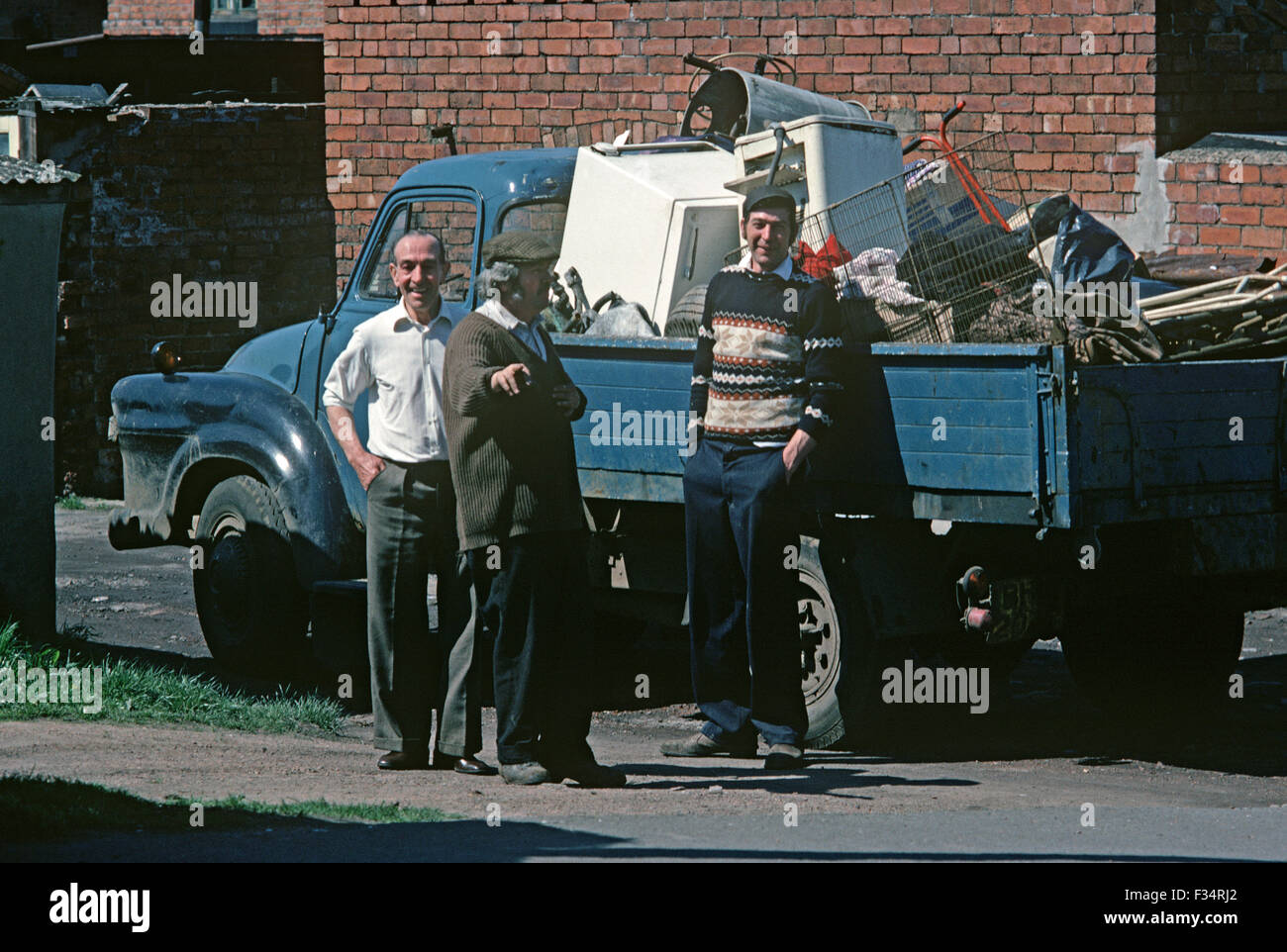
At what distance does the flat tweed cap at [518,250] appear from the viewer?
6.38m

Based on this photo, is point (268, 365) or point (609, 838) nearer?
point (609, 838)

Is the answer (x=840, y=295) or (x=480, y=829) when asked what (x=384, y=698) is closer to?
(x=480, y=829)

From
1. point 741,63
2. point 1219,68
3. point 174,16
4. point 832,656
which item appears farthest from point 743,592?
point 174,16

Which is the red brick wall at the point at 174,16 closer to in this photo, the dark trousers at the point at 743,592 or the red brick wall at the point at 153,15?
the red brick wall at the point at 153,15

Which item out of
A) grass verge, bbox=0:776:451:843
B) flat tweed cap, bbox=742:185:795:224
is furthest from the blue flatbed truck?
grass verge, bbox=0:776:451:843

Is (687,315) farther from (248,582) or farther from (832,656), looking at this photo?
(248,582)

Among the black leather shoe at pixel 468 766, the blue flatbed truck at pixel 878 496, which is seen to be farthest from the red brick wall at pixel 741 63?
the black leather shoe at pixel 468 766

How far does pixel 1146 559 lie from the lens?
6965 millimetres

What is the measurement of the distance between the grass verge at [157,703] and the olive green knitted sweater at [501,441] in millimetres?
1862

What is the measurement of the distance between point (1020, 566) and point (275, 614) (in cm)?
356

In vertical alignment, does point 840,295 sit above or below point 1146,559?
above

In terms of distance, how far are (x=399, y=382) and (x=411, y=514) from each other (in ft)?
1.50

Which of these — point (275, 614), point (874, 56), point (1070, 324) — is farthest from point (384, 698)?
point (874, 56)

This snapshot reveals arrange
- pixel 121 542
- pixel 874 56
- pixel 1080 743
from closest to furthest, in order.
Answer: pixel 1080 743
pixel 121 542
pixel 874 56
